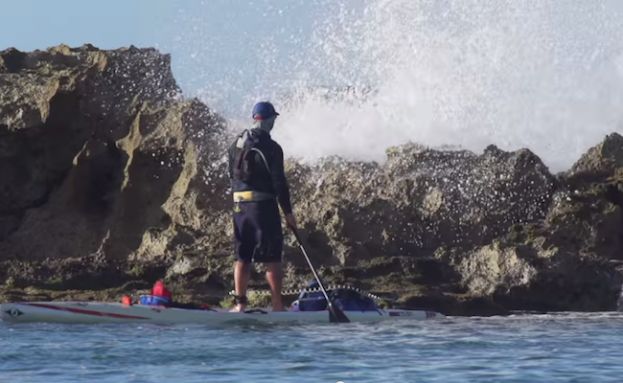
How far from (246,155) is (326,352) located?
3.33m

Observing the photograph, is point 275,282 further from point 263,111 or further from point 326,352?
point 326,352

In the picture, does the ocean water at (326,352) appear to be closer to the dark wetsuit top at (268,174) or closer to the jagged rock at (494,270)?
the jagged rock at (494,270)

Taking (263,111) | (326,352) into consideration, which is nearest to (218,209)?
(263,111)

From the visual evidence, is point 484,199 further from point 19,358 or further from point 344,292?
point 19,358

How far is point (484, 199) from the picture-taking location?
1695 centimetres

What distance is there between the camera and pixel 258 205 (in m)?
14.6

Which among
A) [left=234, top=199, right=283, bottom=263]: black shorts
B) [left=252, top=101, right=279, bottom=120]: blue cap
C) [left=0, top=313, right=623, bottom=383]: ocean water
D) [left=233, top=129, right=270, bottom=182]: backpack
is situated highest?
[left=252, top=101, right=279, bottom=120]: blue cap

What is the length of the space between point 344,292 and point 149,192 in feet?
14.2

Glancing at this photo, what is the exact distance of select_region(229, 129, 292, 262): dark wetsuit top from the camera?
14.4 m

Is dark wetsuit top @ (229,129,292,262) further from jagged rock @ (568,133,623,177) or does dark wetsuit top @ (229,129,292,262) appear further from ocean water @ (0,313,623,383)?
jagged rock @ (568,133,623,177)

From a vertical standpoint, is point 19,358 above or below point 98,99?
below

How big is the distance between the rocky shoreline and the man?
116 centimetres

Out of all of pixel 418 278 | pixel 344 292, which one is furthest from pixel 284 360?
pixel 418 278

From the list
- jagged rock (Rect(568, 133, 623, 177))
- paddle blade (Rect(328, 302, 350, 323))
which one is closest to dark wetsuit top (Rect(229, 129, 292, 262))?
paddle blade (Rect(328, 302, 350, 323))
